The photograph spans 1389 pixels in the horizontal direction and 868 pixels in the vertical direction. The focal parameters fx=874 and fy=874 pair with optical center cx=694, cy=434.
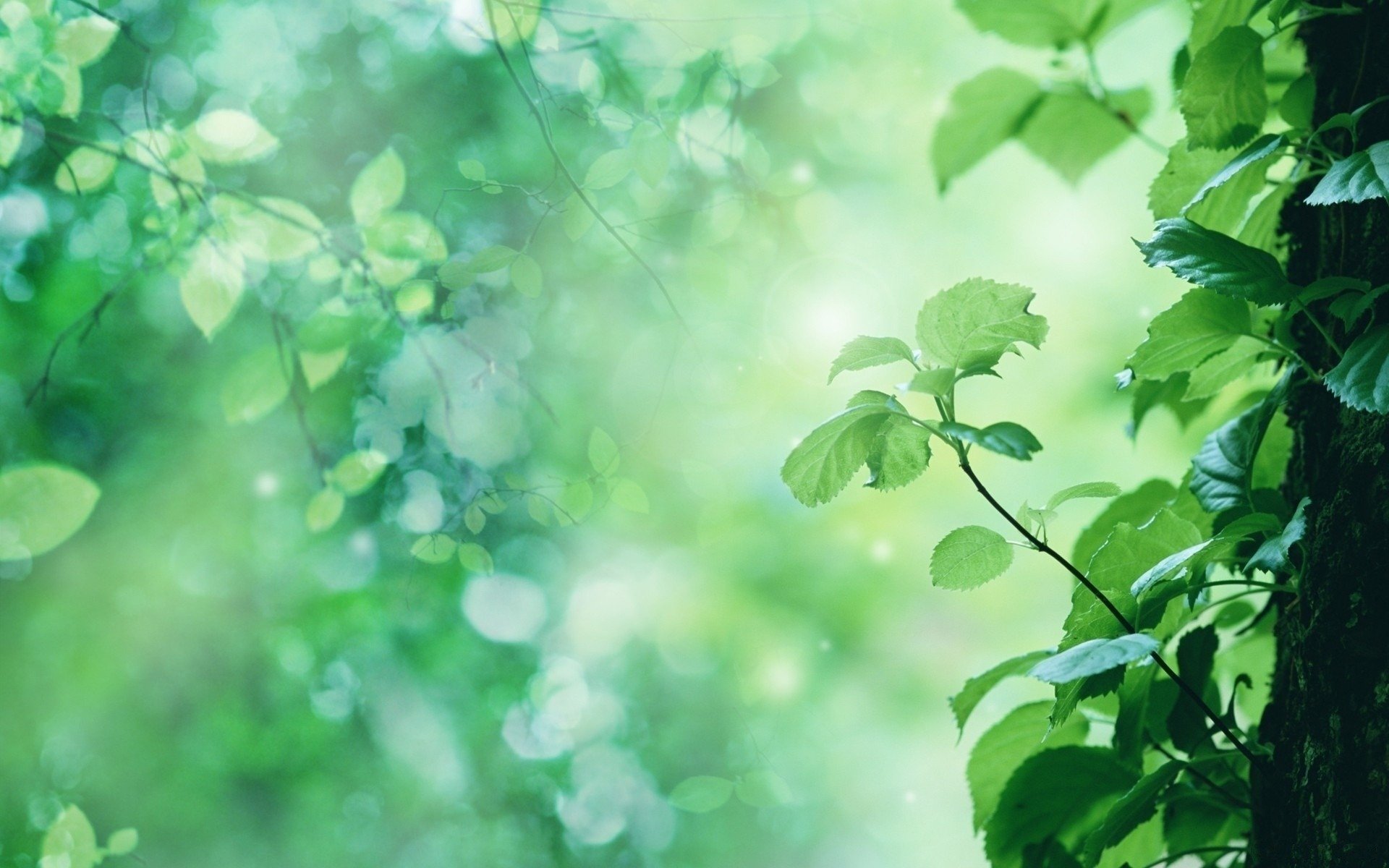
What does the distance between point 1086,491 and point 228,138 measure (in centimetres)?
78

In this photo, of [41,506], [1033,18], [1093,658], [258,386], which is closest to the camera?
[1093,658]

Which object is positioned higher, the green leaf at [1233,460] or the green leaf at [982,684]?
the green leaf at [1233,460]

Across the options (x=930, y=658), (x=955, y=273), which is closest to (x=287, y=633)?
(x=930, y=658)

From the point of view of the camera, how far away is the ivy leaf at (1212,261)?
323 mm

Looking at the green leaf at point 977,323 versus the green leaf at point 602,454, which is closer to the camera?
the green leaf at point 977,323

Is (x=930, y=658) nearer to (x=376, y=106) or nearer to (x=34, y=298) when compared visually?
(x=376, y=106)

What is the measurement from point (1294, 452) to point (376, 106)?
41.8 inches

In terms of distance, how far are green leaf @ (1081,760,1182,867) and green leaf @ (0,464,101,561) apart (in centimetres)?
78

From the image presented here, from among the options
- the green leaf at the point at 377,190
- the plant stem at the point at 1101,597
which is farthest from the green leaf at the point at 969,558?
the green leaf at the point at 377,190

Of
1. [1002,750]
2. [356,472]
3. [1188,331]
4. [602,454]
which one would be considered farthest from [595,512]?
[1188,331]

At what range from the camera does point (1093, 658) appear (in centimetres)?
29

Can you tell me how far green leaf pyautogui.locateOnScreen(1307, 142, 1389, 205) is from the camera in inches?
11.7

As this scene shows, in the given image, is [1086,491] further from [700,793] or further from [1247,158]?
[700,793]

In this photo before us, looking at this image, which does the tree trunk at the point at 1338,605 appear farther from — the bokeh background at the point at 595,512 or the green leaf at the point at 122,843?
the green leaf at the point at 122,843
